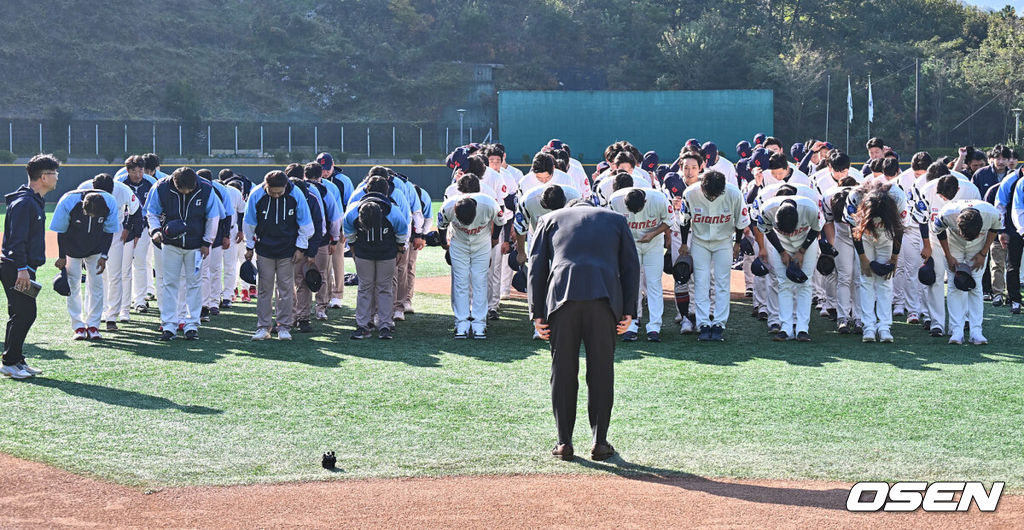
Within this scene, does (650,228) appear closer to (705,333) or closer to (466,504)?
(705,333)

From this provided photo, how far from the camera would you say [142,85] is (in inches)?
2378

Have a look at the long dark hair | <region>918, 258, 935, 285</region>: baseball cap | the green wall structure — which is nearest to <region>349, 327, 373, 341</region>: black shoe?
the long dark hair

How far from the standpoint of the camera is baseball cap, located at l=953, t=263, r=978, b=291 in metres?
9.65

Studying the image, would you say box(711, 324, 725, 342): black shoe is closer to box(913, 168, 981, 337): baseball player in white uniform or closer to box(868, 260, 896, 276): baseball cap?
box(868, 260, 896, 276): baseball cap

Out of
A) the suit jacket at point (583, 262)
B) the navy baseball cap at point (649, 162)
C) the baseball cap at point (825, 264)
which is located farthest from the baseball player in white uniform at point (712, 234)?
the navy baseball cap at point (649, 162)

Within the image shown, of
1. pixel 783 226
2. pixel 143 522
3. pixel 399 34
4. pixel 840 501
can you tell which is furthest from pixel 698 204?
pixel 399 34

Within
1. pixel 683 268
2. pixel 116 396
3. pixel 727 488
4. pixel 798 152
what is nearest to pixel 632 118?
pixel 798 152

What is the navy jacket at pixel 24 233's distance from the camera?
27.6 ft

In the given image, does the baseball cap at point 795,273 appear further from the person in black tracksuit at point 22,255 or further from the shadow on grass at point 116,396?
the person in black tracksuit at point 22,255

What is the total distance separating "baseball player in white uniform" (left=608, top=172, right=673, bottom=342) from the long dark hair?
1.80 m

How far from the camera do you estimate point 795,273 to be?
984cm

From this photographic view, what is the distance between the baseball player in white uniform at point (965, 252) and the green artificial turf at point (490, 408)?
1.02ft

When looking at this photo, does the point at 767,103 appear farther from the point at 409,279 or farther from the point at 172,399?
the point at 172,399

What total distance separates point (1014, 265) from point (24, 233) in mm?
10828
